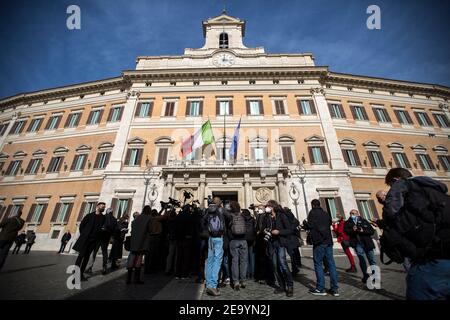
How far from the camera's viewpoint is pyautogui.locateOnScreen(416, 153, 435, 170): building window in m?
16.4

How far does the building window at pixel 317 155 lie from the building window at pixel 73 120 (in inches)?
832

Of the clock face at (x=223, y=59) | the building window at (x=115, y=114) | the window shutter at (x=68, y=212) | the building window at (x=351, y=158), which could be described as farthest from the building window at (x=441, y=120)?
the window shutter at (x=68, y=212)

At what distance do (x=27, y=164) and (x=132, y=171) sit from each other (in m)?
10.4

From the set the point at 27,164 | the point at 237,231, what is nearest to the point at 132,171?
the point at 27,164

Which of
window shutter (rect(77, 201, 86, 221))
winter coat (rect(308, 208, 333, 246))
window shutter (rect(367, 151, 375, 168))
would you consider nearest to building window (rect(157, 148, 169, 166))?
window shutter (rect(77, 201, 86, 221))

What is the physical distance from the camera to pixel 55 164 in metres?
17.3

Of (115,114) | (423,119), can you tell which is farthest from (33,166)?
(423,119)

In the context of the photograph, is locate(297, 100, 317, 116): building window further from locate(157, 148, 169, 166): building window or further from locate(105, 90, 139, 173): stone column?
locate(105, 90, 139, 173): stone column

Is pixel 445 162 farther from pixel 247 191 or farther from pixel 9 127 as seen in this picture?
pixel 9 127

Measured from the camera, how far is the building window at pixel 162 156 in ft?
52.3

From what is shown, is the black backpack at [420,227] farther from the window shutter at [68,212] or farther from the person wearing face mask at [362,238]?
the window shutter at [68,212]

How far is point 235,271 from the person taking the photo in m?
4.28

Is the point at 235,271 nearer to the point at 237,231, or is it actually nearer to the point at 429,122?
the point at 237,231

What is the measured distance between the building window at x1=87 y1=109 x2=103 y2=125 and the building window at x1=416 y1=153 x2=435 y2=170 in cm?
2797
